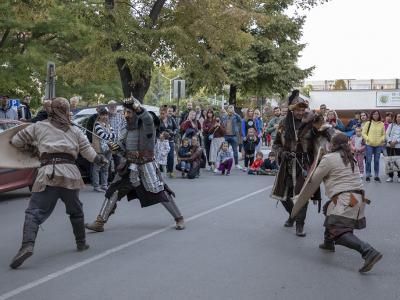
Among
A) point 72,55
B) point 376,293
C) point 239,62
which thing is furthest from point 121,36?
point 239,62

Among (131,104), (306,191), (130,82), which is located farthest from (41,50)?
(306,191)

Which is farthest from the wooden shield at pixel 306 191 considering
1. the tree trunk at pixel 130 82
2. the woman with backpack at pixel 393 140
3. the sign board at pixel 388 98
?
the sign board at pixel 388 98

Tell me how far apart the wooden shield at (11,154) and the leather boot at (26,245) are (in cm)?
83

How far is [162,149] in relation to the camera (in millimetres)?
15945

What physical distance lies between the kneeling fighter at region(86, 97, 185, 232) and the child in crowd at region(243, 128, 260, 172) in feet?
34.3

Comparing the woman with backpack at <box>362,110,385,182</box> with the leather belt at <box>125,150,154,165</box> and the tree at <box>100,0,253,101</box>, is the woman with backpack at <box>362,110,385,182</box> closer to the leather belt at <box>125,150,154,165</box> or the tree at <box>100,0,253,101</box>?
the tree at <box>100,0,253,101</box>

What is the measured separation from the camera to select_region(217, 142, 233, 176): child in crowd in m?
17.5

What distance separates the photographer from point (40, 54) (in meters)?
24.2

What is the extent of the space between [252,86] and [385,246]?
27724 millimetres

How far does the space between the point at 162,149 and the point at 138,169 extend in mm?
7584

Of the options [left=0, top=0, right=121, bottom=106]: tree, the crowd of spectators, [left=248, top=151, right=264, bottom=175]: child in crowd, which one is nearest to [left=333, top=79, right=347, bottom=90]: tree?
[left=0, top=0, right=121, bottom=106]: tree

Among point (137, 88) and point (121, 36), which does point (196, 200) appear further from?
point (137, 88)

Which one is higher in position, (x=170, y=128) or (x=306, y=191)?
(x=170, y=128)

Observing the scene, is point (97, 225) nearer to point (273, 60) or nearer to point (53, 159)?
point (53, 159)
